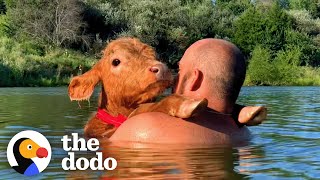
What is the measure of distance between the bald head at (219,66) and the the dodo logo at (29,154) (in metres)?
2.07

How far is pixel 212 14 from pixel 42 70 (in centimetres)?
2394

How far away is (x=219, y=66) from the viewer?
242 inches

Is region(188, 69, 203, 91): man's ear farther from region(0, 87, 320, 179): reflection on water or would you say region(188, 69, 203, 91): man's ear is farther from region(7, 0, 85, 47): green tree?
region(7, 0, 85, 47): green tree

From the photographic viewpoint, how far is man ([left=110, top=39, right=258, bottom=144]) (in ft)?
18.9

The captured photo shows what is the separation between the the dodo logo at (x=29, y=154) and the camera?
15.4 ft

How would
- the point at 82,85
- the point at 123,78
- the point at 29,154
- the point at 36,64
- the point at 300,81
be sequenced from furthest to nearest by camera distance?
the point at 300,81
the point at 36,64
the point at 82,85
the point at 123,78
the point at 29,154

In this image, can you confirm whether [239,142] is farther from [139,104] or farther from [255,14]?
[255,14]

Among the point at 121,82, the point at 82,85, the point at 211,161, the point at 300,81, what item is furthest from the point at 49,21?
the point at 211,161

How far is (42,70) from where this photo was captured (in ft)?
129

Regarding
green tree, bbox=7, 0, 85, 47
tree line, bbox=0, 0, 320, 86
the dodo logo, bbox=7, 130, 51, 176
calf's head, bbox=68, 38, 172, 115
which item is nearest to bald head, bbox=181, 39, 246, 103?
calf's head, bbox=68, 38, 172, 115

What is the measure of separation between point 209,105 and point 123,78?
3.89 feet

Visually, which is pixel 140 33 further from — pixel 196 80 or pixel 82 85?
pixel 196 80

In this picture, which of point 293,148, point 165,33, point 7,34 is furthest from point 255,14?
point 293,148

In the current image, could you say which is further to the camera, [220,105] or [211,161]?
[220,105]
